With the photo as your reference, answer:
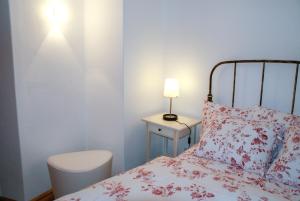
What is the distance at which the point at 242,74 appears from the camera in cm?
214

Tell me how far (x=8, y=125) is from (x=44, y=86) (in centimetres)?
42

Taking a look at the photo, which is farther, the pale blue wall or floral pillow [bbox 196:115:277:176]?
the pale blue wall

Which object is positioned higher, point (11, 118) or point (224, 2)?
point (224, 2)

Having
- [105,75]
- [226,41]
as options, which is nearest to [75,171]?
[105,75]

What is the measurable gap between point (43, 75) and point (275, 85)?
1895 mm

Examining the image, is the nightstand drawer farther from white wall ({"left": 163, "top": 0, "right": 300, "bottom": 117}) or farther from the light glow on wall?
the light glow on wall

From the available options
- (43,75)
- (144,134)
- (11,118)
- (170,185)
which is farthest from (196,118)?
(11,118)

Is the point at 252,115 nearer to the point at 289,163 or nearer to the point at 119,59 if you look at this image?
the point at 289,163

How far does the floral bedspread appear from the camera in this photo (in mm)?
1194

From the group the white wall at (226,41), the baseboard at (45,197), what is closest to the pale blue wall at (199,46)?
the white wall at (226,41)

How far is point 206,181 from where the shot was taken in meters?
1.33

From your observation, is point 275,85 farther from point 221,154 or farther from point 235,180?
point 235,180

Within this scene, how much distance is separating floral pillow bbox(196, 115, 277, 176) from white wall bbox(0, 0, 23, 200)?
1.47 meters

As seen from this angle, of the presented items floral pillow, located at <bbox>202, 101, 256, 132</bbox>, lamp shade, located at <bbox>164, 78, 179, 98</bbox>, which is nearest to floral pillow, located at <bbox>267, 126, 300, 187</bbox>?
floral pillow, located at <bbox>202, 101, 256, 132</bbox>
